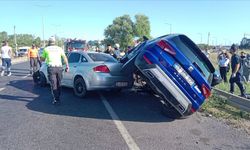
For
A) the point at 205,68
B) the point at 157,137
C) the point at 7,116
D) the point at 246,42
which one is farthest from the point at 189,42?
the point at 246,42

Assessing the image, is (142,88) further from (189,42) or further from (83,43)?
(83,43)

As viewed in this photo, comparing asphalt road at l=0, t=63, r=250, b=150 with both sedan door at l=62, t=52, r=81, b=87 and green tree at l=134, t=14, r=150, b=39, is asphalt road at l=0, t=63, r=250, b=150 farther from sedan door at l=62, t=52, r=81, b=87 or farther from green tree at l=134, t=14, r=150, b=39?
green tree at l=134, t=14, r=150, b=39

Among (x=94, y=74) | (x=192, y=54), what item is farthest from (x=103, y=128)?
(x=94, y=74)

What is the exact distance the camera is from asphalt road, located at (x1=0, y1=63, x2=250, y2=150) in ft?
18.7

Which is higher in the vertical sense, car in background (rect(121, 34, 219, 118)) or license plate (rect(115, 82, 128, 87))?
car in background (rect(121, 34, 219, 118))

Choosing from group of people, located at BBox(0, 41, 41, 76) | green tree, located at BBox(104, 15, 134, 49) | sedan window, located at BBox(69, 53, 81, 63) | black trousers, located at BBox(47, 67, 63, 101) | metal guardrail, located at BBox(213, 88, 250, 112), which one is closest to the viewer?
metal guardrail, located at BBox(213, 88, 250, 112)

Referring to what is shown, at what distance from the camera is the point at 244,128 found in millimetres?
7312

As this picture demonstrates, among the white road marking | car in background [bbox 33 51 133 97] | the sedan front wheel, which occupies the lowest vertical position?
the white road marking

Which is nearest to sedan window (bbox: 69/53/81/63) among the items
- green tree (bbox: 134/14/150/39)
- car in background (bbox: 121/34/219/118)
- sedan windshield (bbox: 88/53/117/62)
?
sedan windshield (bbox: 88/53/117/62)

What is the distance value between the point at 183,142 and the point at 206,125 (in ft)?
5.65

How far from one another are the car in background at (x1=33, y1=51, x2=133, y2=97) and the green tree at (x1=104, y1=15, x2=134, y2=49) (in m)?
95.9

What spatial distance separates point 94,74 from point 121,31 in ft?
328

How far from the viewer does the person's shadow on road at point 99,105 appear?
8.01 meters

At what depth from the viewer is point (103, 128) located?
Answer: 22.1 feet
